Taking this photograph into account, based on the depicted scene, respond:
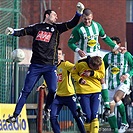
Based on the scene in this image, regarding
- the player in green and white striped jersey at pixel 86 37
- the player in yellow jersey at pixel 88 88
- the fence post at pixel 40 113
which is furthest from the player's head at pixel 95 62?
the fence post at pixel 40 113

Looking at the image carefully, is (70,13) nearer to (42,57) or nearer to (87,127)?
(87,127)

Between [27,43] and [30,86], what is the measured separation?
1242cm

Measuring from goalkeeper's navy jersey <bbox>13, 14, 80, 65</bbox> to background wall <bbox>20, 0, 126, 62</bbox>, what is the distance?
11.8 metres

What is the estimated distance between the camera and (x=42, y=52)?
11875mm

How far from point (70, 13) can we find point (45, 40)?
15.5 metres

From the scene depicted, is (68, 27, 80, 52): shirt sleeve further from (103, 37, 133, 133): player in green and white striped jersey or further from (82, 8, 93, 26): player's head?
(103, 37, 133, 133): player in green and white striped jersey

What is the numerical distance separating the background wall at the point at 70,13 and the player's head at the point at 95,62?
1160 centimetres

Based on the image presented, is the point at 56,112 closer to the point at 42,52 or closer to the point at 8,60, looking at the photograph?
the point at 42,52

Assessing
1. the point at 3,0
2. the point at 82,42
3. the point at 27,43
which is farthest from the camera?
the point at 27,43

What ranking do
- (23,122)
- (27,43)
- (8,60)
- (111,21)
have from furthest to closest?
(111,21)
(27,43)
(8,60)
(23,122)

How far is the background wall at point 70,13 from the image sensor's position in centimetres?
2466

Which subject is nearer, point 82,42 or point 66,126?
point 82,42

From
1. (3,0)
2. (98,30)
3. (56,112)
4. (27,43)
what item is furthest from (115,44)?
(27,43)

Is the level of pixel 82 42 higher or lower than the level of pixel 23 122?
higher
